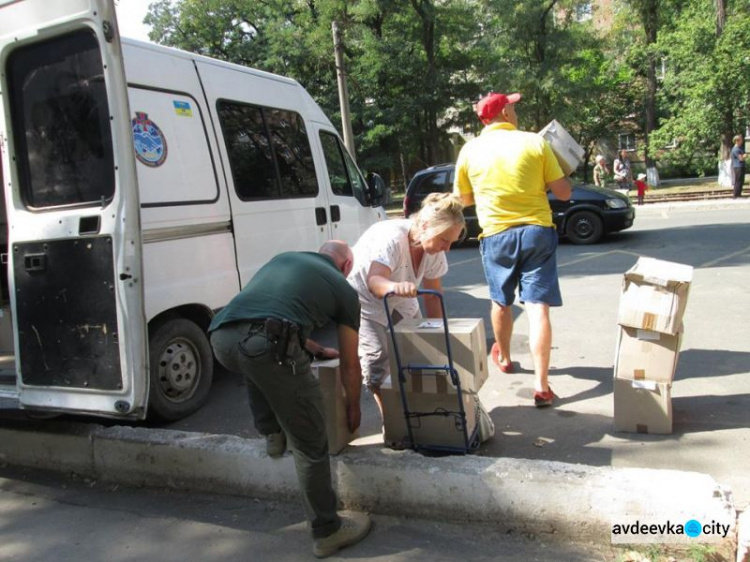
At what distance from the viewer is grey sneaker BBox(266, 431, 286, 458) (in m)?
3.10

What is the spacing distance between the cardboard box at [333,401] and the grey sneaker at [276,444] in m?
0.25

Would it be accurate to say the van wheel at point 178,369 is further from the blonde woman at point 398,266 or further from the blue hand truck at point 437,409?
the blue hand truck at point 437,409

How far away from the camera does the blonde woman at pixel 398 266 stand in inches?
124

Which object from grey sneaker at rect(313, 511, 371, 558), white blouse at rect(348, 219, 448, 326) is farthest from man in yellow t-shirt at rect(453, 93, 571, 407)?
grey sneaker at rect(313, 511, 371, 558)

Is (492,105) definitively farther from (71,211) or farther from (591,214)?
(591,214)

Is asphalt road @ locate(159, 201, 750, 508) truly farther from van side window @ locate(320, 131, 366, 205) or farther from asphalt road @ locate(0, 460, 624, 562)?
van side window @ locate(320, 131, 366, 205)

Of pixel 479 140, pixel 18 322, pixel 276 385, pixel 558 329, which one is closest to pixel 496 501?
pixel 276 385

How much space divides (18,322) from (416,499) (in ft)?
8.50

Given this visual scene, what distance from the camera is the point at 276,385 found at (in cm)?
253

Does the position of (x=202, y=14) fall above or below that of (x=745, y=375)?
above

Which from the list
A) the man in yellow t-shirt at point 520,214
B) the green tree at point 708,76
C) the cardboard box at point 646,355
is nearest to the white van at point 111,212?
the man in yellow t-shirt at point 520,214

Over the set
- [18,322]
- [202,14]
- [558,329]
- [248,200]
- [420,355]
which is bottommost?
[558,329]

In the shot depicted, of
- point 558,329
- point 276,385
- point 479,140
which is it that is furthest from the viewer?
point 558,329

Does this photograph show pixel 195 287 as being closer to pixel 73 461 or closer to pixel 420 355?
pixel 73 461
